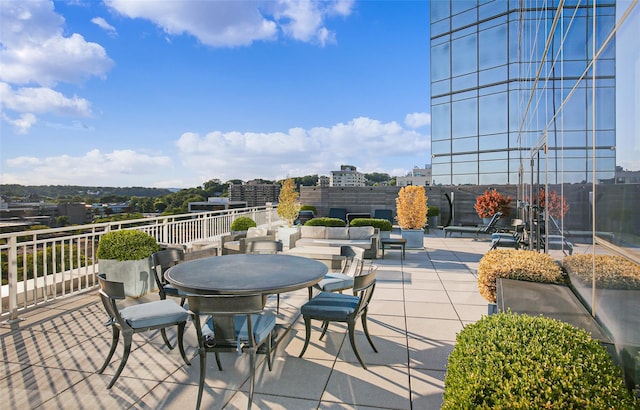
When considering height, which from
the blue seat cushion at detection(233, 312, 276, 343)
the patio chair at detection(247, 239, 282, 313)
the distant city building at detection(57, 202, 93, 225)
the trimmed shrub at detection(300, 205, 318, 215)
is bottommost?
the blue seat cushion at detection(233, 312, 276, 343)

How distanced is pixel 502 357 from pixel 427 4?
21502 mm

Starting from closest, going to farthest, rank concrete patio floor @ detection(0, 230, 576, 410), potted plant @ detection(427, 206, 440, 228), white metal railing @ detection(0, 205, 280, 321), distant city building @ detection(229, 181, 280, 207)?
1. concrete patio floor @ detection(0, 230, 576, 410)
2. white metal railing @ detection(0, 205, 280, 321)
3. potted plant @ detection(427, 206, 440, 228)
4. distant city building @ detection(229, 181, 280, 207)

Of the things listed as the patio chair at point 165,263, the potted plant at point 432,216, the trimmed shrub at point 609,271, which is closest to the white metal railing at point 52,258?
the patio chair at point 165,263

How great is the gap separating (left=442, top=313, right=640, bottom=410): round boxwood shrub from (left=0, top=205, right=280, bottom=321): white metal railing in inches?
173

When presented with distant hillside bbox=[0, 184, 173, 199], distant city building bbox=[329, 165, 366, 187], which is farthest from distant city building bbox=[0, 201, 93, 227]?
distant city building bbox=[329, 165, 366, 187]

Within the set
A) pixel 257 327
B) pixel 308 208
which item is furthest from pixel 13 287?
pixel 308 208

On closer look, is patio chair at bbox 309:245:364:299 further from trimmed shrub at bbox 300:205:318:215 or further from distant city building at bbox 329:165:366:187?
distant city building at bbox 329:165:366:187

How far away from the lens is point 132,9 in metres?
8.09

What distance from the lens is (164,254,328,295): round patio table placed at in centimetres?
252

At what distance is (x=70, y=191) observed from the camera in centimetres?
1262

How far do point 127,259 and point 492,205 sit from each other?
11.5 metres

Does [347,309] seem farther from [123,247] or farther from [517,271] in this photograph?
[123,247]

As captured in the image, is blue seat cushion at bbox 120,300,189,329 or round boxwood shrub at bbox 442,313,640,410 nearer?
round boxwood shrub at bbox 442,313,640,410

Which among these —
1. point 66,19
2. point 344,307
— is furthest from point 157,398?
point 66,19
